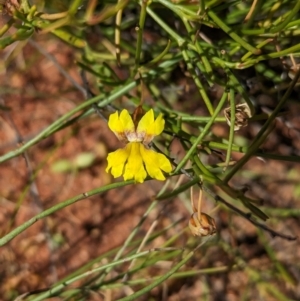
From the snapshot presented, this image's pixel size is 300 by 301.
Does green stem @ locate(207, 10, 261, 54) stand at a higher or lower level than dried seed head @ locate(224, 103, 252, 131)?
higher

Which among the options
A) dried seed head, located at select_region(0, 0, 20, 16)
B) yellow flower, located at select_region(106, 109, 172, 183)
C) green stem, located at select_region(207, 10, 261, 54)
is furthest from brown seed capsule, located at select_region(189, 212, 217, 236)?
dried seed head, located at select_region(0, 0, 20, 16)

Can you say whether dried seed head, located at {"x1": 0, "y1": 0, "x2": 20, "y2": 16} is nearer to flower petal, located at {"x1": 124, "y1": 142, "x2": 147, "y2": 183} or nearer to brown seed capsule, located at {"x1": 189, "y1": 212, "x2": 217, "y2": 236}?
flower petal, located at {"x1": 124, "y1": 142, "x2": 147, "y2": 183}

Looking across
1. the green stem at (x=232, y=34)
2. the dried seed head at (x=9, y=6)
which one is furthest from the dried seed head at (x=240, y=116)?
the dried seed head at (x=9, y=6)

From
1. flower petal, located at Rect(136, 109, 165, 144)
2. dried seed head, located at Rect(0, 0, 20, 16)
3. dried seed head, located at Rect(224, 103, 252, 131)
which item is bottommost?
dried seed head, located at Rect(224, 103, 252, 131)

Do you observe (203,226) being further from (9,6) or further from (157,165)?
(9,6)

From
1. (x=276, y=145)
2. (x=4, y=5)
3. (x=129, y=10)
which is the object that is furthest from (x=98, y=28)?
(x=276, y=145)

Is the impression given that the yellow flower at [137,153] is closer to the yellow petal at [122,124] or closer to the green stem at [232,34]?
the yellow petal at [122,124]
